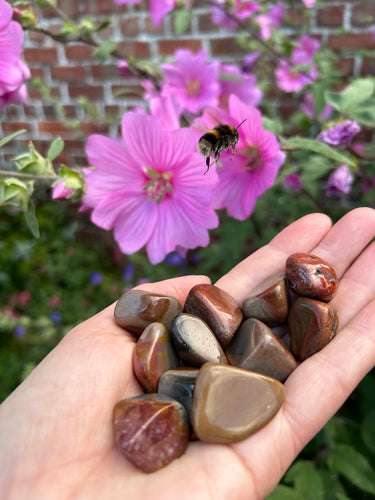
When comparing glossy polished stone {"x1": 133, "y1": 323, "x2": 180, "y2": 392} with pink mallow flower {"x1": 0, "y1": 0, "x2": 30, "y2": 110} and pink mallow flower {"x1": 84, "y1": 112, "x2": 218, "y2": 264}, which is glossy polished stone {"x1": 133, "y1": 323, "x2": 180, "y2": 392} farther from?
pink mallow flower {"x1": 0, "y1": 0, "x2": 30, "y2": 110}

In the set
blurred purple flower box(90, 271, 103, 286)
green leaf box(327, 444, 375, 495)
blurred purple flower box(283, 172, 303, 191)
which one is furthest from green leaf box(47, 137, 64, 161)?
blurred purple flower box(90, 271, 103, 286)

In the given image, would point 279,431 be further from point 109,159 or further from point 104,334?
point 109,159

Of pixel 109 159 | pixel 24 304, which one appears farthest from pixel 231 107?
pixel 24 304

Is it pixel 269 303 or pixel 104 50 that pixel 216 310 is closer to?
pixel 269 303

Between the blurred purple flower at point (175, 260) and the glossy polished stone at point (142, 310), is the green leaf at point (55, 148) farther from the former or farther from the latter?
the blurred purple flower at point (175, 260)

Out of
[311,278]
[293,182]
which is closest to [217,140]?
[311,278]
